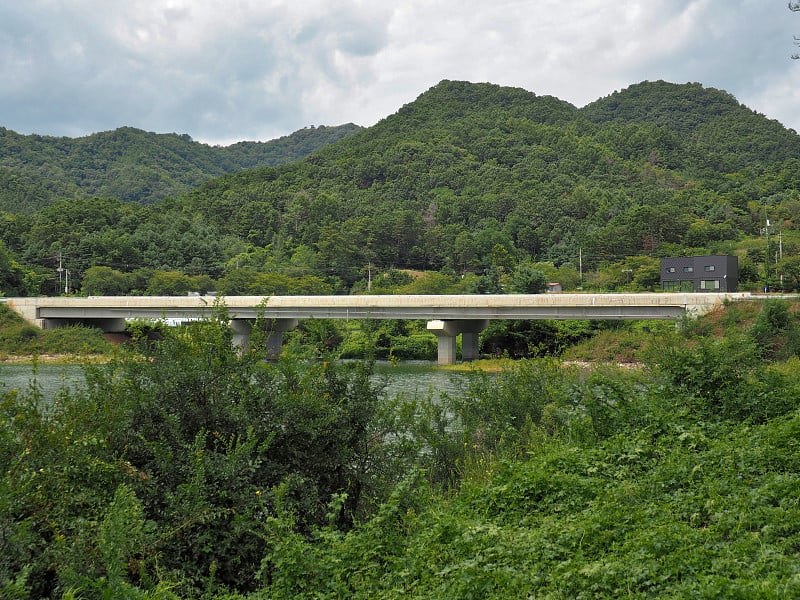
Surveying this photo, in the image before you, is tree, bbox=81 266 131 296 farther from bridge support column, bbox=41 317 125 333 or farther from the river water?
the river water

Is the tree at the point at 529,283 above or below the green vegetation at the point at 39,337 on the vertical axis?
above

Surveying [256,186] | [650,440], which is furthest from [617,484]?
[256,186]

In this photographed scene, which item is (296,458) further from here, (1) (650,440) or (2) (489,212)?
(2) (489,212)

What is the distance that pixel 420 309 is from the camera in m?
43.6

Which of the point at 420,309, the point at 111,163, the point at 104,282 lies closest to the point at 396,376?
the point at 420,309

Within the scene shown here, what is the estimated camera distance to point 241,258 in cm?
8012

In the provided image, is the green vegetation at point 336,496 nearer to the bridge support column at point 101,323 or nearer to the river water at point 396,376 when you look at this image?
the river water at point 396,376

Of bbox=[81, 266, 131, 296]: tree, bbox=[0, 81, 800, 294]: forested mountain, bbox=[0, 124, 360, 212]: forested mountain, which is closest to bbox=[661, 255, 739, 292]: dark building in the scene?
bbox=[0, 81, 800, 294]: forested mountain

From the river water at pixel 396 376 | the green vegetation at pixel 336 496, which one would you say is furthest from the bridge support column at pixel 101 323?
the green vegetation at pixel 336 496

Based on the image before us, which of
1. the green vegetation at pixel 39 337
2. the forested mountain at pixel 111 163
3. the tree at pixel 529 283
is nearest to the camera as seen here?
the green vegetation at pixel 39 337

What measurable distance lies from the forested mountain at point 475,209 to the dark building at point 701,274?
211 centimetres

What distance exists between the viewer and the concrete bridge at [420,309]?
1516 inches

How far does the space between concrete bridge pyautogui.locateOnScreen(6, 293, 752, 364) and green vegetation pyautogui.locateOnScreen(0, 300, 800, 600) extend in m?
24.9

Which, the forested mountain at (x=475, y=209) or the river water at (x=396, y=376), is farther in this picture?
the forested mountain at (x=475, y=209)
